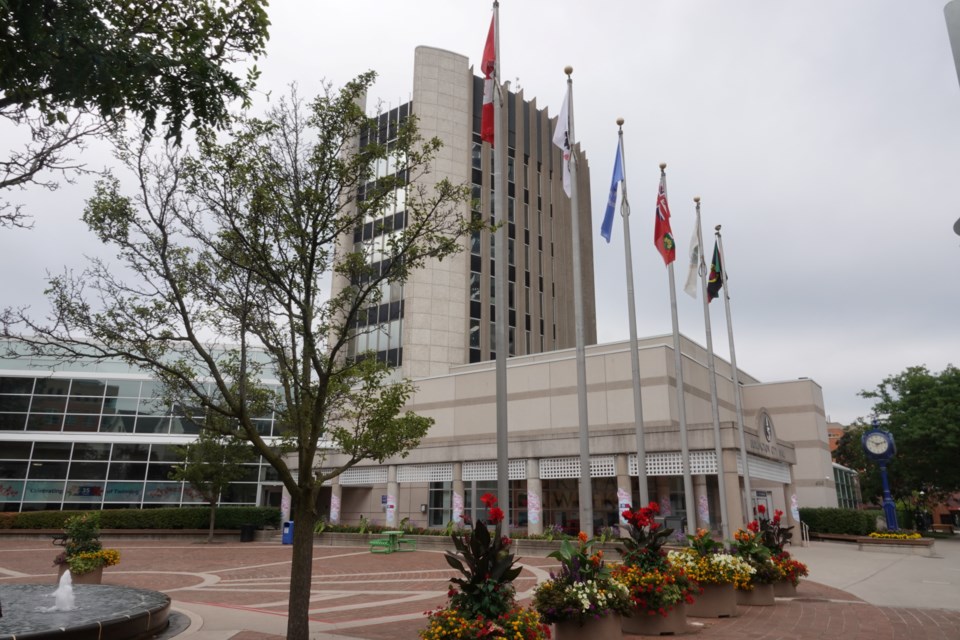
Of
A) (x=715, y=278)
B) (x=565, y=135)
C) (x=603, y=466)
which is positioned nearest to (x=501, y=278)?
(x=565, y=135)

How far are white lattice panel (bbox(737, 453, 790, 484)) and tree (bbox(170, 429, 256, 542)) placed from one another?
25.0m

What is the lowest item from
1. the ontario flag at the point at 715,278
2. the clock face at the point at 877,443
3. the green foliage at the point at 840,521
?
the green foliage at the point at 840,521

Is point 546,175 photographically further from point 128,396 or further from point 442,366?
point 128,396

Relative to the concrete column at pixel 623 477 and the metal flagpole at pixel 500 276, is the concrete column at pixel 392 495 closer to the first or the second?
the concrete column at pixel 623 477

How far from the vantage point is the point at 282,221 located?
10.3 m

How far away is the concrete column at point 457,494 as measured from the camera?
3219 centimetres

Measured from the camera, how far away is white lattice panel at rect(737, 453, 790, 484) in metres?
29.2

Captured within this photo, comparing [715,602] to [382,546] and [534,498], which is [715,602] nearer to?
[382,546]

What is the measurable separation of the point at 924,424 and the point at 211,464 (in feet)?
150

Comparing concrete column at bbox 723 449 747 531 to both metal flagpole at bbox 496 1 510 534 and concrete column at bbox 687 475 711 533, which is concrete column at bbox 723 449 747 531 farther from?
metal flagpole at bbox 496 1 510 534

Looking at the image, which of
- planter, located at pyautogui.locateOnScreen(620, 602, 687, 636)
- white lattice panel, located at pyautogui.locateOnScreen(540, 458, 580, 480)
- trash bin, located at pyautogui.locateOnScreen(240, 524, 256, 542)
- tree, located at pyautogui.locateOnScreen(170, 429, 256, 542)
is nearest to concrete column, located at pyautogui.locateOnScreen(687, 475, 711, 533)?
white lattice panel, located at pyautogui.locateOnScreen(540, 458, 580, 480)

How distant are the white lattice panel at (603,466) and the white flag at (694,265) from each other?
8684 millimetres

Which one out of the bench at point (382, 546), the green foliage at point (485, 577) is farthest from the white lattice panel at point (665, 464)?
the green foliage at point (485, 577)

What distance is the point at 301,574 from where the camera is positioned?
30.8ft
